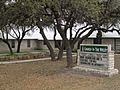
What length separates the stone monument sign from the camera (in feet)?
56.0

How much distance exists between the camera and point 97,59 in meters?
17.7

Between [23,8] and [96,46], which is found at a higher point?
[23,8]

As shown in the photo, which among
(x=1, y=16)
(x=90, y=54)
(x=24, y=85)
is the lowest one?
(x=24, y=85)

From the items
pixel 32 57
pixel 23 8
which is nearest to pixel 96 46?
pixel 23 8

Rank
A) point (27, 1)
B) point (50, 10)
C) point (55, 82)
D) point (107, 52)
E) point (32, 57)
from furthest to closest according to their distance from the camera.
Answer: point (32, 57) < point (50, 10) < point (107, 52) < point (55, 82) < point (27, 1)

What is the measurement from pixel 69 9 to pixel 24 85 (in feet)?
17.6

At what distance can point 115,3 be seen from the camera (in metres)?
18.1

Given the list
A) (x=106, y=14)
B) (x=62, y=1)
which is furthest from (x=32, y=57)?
(x=62, y=1)

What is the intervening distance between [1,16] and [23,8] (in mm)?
2496

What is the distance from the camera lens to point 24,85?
13.7 m

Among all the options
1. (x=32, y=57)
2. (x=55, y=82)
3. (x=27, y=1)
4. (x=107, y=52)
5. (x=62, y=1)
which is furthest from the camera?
(x=32, y=57)

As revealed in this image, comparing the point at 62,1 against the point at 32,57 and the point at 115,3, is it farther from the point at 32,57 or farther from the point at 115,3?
the point at 32,57

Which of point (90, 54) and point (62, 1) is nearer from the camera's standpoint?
point (62, 1)

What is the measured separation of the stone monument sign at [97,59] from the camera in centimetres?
1706
